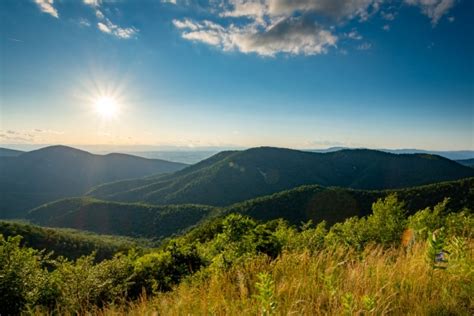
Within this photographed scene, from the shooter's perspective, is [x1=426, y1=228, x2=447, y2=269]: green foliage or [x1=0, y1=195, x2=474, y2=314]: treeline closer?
[x1=0, y1=195, x2=474, y2=314]: treeline

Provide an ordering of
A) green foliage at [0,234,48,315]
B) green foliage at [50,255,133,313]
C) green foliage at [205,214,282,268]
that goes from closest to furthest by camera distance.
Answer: green foliage at [50,255,133,313]
green foliage at [0,234,48,315]
green foliage at [205,214,282,268]

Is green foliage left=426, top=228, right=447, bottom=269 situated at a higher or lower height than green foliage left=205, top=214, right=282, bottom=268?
higher

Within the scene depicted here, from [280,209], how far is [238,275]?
415 ft

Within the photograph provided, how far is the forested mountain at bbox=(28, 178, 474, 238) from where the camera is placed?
92.6 meters

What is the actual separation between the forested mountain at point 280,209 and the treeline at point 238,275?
250ft

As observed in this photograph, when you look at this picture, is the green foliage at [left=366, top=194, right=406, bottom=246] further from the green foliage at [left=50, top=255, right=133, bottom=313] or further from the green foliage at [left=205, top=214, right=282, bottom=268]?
the green foliage at [left=50, top=255, right=133, bottom=313]

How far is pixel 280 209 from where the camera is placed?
5012 inches

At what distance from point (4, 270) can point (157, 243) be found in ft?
515

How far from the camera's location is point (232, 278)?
464 cm

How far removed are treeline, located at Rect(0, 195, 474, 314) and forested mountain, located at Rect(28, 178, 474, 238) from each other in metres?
76.2

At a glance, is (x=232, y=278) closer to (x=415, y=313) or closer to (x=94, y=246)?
(x=415, y=313)

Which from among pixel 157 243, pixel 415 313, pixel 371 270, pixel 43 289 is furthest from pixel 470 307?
pixel 157 243

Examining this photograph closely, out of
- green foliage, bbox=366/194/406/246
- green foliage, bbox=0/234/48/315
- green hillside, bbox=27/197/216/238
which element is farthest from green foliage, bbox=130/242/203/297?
green hillside, bbox=27/197/216/238

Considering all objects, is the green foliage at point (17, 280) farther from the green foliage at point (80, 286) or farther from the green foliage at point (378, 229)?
the green foliage at point (378, 229)
